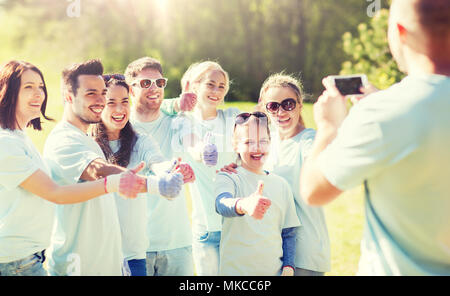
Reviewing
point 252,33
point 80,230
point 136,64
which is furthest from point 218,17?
point 80,230

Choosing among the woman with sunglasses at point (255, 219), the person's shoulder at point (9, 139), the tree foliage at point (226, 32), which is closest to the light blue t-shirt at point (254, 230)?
the woman with sunglasses at point (255, 219)

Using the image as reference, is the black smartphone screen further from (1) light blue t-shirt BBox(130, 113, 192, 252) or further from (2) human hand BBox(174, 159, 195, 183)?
(1) light blue t-shirt BBox(130, 113, 192, 252)

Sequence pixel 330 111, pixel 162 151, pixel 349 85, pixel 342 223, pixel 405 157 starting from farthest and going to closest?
1. pixel 342 223
2. pixel 162 151
3. pixel 349 85
4. pixel 330 111
5. pixel 405 157

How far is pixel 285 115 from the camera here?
3.25m

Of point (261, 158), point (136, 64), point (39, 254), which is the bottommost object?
point (39, 254)

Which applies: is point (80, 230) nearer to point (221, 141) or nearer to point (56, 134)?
point (56, 134)

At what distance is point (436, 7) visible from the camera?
5.86ft

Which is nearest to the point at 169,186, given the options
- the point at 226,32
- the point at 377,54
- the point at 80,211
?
the point at 80,211

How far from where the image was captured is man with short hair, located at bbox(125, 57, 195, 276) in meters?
3.46

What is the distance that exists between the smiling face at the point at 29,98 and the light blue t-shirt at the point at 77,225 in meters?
0.19

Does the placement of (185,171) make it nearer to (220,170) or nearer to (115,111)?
(220,170)

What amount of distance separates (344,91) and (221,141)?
4.55 feet

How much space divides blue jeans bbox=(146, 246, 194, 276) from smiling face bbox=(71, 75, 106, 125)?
1095 mm

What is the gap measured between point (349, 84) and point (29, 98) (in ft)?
6.11
